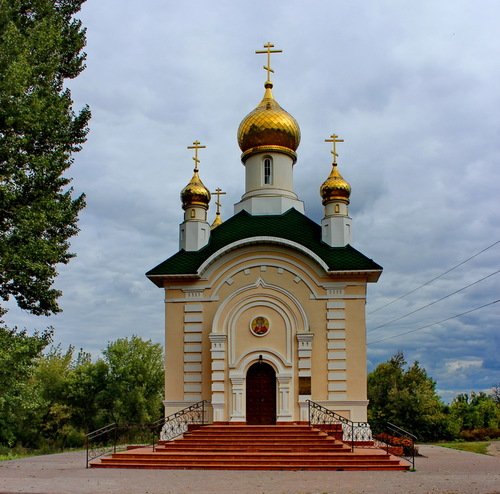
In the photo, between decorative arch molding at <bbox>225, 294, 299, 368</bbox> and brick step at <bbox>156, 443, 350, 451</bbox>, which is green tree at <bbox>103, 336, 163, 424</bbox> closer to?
decorative arch molding at <bbox>225, 294, 299, 368</bbox>

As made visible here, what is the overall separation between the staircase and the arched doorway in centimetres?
169

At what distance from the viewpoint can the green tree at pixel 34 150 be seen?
48.4 ft

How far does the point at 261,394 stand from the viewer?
21.7 metres

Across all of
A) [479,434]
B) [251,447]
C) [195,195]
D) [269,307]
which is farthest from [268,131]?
[479,434]

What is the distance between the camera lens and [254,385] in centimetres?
2178

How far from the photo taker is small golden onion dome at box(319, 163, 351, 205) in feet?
77.9

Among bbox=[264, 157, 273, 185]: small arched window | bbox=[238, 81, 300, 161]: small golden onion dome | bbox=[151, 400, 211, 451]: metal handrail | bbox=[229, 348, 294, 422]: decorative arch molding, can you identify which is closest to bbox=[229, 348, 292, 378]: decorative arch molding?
bbox=[229, 348, 294, 422]: decorative arch molding

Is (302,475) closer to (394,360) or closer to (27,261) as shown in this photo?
(27,261)

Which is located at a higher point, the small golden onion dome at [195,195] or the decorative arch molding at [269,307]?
the small golden onion dome at [195,195]

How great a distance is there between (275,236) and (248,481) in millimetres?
9832

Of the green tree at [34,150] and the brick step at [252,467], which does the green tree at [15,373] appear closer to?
the green tree at [34,150]

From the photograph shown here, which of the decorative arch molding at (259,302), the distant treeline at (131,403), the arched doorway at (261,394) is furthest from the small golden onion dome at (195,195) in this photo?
the distant treeline at (131,403)

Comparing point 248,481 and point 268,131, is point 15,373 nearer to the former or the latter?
point 248,481

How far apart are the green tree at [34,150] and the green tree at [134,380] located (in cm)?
1954
